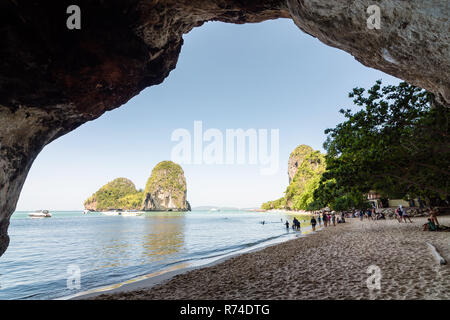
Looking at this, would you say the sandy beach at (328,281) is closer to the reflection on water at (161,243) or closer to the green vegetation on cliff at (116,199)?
the reflection on water at (161,243)

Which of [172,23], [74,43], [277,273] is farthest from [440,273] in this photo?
[74,43]

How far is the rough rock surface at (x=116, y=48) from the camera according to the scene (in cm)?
446

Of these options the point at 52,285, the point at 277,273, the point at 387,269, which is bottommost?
the point at 52,285

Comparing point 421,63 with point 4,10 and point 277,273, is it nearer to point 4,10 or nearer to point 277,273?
point 277,273

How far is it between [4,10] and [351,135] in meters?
14.1

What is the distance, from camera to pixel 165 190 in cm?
16638

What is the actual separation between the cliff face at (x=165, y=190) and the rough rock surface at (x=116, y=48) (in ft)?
539

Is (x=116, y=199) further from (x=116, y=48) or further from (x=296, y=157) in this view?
(x=116, y=48)

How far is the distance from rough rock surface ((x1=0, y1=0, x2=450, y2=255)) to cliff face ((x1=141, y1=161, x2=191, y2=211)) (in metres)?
164

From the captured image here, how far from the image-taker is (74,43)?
21.4ft

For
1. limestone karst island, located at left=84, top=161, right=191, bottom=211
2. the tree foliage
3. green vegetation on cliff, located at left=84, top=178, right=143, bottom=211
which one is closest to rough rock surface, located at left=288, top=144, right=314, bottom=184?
limestone karst island, located at left=84, top=161, right=191, bottom=211

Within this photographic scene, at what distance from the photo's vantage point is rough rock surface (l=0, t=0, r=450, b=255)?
4465mm

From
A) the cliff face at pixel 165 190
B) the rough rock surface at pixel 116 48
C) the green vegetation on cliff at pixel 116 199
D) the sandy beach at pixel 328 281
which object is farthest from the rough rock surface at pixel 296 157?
the rough rock surface at pixel 116 48

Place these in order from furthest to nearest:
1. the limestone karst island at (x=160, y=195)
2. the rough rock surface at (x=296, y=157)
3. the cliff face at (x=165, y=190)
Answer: the rough rock surface at (x=296, y=157), the limestone karst island at (x=160, y=195), the cliff face at (x=165, y=190)
